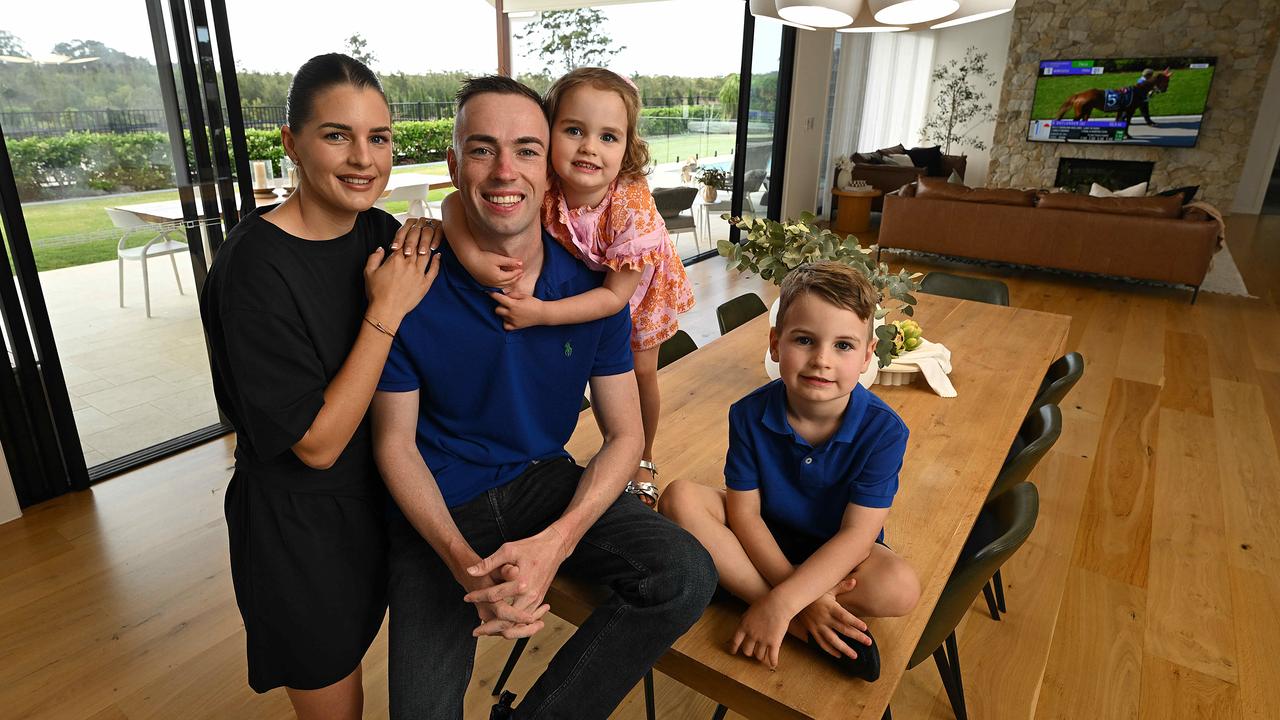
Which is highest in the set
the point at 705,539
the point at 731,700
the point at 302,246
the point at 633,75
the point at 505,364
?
the point at 633,75

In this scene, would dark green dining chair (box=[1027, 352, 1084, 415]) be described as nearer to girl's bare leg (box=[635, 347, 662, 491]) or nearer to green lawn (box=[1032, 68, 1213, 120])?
girl's bare leg (box=[635, 347, 662, 491])

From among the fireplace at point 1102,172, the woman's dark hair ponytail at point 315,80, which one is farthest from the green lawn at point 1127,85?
the woman's dark hair ponytail at point 315,80

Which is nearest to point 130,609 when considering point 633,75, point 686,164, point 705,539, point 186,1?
point 705,539

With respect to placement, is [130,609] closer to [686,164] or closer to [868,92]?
[686,164]

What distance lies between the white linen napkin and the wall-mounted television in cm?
1035

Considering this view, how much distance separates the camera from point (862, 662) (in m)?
1.05

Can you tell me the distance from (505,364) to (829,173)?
29.8 feet

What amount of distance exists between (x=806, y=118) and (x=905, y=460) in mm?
6904

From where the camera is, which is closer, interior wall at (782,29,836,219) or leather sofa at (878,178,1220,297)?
leather sofa at (878,178,1220,297)

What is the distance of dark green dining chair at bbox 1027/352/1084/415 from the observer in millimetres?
2229

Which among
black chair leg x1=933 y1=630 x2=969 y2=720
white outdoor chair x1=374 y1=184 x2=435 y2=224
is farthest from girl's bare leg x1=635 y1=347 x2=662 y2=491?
white outdoor chair x1=374 y1=184 x2=435 y2=224

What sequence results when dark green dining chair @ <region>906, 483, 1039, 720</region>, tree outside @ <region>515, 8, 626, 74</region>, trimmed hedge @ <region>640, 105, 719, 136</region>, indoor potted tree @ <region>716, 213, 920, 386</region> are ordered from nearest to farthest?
dark green dining chair @ <region>906, 483, 1039, 720</region> → indoor potted tree @ <region>716, 213, 920, 386</region> → tree outside @ <region>515, 8, 626, 74</region> → trimmed hedge @ <region>640, 105, 719, 136</region>

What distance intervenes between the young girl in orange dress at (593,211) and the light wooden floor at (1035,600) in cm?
118

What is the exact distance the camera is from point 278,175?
3.26m
